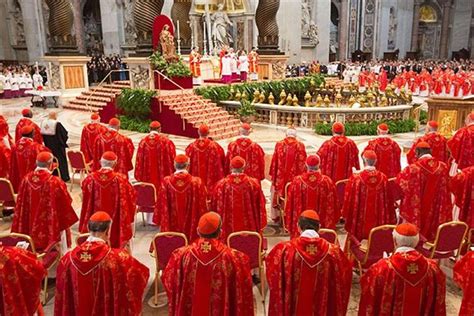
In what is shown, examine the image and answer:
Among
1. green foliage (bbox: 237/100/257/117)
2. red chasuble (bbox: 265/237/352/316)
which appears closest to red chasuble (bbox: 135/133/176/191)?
red chasuble (bbox: 265/237/352/316)

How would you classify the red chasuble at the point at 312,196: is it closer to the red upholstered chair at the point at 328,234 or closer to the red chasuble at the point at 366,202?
the red chasuble at the point at 366,202

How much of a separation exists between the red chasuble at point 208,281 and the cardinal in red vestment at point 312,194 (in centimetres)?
184

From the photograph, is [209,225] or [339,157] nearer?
[209,225]

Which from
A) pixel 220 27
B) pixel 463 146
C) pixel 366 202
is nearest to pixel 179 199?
pixel 366 202

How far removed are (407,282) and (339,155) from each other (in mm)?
4296

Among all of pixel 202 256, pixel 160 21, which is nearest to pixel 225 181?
pixel 202 256

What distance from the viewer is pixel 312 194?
207 inches

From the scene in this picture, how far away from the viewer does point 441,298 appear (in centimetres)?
322

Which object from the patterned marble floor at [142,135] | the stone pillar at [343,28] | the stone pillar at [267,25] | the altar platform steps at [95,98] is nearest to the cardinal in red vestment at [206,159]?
the patterned marble floor at [142,135]

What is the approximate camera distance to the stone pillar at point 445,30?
41625mm

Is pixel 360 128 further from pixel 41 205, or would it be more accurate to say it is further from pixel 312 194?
Answer: pixel 41 205

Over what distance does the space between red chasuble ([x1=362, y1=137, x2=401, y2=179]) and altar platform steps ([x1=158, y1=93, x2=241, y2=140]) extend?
687 cm

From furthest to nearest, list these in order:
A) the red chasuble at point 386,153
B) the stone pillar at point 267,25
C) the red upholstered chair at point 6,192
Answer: the stone pillar at point 267,25 → the red chasuble at point 386,153 → the red upholstered chair at point 6,192

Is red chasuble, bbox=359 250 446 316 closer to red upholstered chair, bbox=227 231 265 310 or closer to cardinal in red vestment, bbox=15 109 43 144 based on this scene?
red upholstered chair, bbox=227 231 265 310
